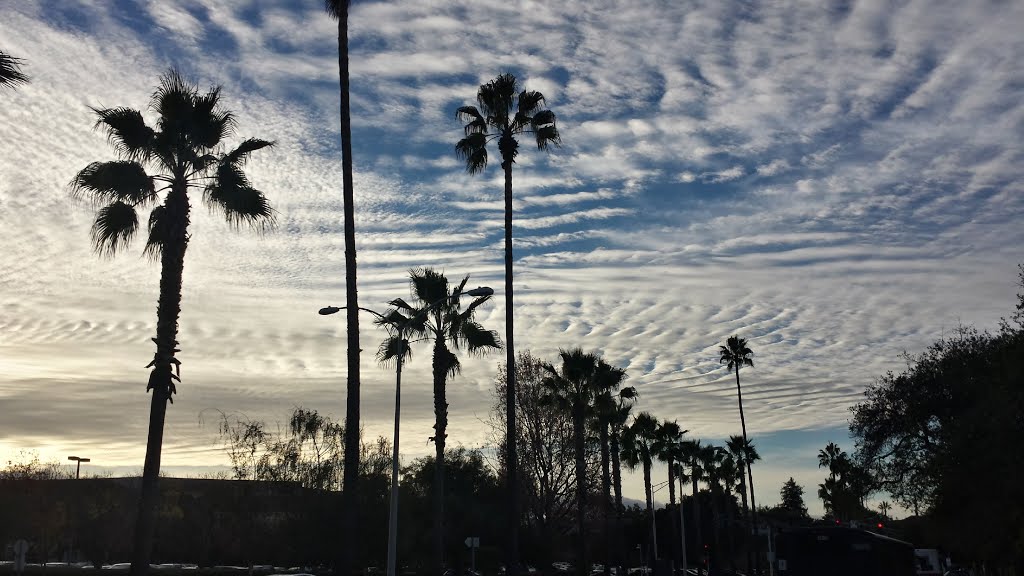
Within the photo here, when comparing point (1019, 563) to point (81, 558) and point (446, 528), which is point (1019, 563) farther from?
point (81, 558)

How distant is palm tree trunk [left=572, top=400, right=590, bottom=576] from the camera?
51562 mm

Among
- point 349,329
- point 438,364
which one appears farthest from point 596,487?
point 349,329

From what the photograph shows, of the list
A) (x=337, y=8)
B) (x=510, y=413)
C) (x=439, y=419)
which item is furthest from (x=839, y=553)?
(x=337, y=8)

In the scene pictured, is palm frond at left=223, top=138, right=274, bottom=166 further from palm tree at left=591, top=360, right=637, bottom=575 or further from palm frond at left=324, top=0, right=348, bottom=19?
palm tree at left=591, top=360, right=637, bottom=575

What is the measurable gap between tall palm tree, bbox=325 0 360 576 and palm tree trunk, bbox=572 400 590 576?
94.3ft

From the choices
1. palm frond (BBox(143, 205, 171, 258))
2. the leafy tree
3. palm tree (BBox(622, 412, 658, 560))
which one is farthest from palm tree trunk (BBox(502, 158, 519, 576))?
the leafy tree

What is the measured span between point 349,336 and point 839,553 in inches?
603

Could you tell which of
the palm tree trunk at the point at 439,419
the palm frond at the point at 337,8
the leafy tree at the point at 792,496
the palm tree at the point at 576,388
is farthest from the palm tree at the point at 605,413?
the leafy tree at the point at 792,496

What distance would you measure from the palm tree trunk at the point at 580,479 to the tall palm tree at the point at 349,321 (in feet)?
94.3

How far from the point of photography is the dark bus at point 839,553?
24453mm

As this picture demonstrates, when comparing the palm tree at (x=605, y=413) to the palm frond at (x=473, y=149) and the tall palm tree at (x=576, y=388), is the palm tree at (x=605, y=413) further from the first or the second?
the palm frond at (x=473, y=149)

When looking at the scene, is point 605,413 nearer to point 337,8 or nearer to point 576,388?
point 576,388

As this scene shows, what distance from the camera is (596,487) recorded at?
194 ft

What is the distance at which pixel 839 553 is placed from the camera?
81.5 ft
